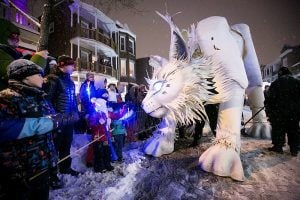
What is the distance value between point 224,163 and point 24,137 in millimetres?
2688

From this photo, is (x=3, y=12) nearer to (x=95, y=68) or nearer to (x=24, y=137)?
(x=95, y=68)

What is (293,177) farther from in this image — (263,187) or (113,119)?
(113,119)

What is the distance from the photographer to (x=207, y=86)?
4.04 metres

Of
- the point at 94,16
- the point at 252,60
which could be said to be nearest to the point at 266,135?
the point at 252,60

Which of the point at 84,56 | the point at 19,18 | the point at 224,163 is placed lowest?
the point at 224,163

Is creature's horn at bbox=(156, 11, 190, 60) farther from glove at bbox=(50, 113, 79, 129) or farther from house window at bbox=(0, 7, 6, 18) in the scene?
house window at bbox=(0, 7, 6, 18)

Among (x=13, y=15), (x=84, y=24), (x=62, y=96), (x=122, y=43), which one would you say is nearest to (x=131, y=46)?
(x=122, y=43)

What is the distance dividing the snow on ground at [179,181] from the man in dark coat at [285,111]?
473 mm

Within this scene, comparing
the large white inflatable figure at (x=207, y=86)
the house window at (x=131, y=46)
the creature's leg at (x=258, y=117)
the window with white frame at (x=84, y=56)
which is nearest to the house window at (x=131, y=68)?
the house window at (x=131, y=46)

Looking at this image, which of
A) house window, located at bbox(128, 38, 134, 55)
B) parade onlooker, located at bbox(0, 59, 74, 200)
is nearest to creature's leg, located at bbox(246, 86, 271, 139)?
parade onlooker, located at bbox(0, 59, 74, 200)

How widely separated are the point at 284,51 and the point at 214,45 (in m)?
45.0

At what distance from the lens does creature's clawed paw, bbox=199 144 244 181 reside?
12.1ft

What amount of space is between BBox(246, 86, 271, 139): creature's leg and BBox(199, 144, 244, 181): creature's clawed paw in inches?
131

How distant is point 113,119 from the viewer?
5.43 meters
